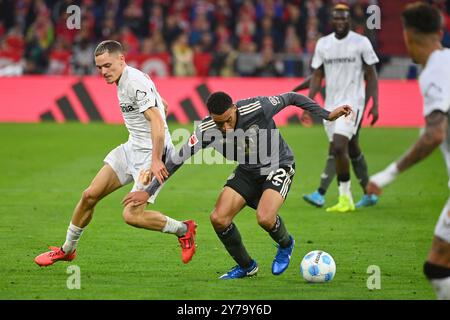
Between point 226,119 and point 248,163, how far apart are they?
0.67m

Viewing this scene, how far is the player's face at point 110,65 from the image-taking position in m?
9.02

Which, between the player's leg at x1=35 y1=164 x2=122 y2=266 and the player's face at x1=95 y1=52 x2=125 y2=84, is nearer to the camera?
the player's face at x1=95 y1=52 x2=125 y2=84

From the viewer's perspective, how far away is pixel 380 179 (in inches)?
250

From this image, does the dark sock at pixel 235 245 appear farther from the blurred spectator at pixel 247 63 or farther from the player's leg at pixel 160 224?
the blurred spectator at pixel 247 63

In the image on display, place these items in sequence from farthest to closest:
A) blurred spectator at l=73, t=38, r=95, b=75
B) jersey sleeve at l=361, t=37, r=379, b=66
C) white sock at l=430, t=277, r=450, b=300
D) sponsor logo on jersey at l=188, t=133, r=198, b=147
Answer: blurred spectator at l=73, t=38, r=95, b=75
jersey sleeve at l=361, t=37, r=379, b=66
sponsor logo on jersey at l=188, t=133, r=198, b=147
white sock at l=430, t=277, r=450, b=300

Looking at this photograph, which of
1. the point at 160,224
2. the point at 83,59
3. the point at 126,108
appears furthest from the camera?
the point at 83,59

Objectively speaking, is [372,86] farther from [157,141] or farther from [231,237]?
[157,141]

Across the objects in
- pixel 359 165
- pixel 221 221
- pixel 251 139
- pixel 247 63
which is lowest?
pixel 247 63

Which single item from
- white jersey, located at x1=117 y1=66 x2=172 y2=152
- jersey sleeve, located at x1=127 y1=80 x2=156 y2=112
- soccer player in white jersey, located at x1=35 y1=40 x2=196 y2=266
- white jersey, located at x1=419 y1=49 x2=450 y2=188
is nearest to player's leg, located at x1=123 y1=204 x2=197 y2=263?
soccer player in white jersey, located at x1=35 y1=40 x2=196 y2=266

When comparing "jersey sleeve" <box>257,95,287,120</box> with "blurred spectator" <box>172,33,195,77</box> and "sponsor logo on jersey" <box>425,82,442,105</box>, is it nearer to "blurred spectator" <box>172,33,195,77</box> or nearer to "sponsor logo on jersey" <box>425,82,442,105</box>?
"sponsor logo on jersey" <box>425,82,442,105</box>

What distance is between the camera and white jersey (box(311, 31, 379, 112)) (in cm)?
1298

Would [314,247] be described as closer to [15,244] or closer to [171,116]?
[15,244]

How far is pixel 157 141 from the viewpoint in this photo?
875cm

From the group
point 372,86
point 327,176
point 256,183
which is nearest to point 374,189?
point 256,183
